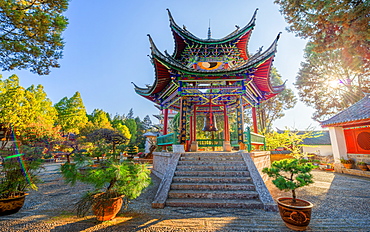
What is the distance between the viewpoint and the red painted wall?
983 centimetres

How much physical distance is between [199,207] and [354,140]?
11.7 meters

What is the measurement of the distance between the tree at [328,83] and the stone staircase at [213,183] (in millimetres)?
18962

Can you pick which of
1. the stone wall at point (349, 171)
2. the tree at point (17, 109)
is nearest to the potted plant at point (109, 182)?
the stone wall at point (349, 171)

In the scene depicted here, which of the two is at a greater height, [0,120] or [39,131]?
[0,120]

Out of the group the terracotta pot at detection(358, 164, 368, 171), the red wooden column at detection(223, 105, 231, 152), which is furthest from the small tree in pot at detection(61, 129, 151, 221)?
the terracotta pot at detection(358, 164, 368, 171)

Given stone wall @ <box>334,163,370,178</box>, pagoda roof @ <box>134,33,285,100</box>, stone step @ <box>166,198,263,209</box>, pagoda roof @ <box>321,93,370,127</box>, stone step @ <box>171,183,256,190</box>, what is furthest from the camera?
pagoda roof @ <box>321,93,370,127</box>

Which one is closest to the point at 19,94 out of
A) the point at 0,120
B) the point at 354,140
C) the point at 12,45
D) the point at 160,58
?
the point at 0,120

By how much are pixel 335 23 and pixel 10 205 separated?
10.1m

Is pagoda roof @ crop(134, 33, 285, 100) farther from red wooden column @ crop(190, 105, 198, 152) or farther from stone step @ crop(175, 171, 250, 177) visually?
stone step @ crop(175, 171, 250, 177)

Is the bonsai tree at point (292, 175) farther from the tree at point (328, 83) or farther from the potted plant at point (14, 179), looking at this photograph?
the tree at point (328, 83)

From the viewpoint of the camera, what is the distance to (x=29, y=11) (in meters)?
5.54

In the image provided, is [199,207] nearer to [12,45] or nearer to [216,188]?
[216,188]

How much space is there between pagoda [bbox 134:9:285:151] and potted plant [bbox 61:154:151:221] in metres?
4.60

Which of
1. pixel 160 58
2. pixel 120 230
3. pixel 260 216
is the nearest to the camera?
pixel 120 230
